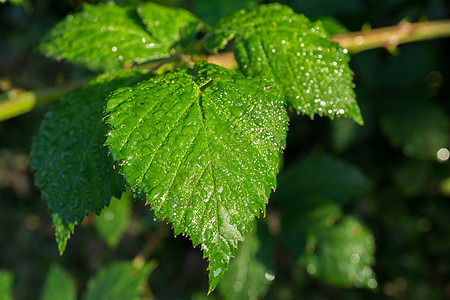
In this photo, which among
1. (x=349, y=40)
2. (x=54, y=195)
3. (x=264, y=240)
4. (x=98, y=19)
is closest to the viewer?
(x=54, y=195)

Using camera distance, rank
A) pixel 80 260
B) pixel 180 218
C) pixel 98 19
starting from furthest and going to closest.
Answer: pixel 80 260 < pixel 98 19 < pixel 180 218

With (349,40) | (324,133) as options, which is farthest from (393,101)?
(349,40)

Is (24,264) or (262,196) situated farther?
(24,264)

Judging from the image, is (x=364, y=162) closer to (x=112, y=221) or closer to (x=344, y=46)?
(x=344, y=46)

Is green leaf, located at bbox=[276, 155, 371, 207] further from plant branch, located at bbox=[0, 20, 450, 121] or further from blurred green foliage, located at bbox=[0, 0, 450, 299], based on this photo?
plant branch, located at bbox=[0, 20, 450, 121]

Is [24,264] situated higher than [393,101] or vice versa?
[393,101]

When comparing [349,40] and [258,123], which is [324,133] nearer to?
[349,40]
